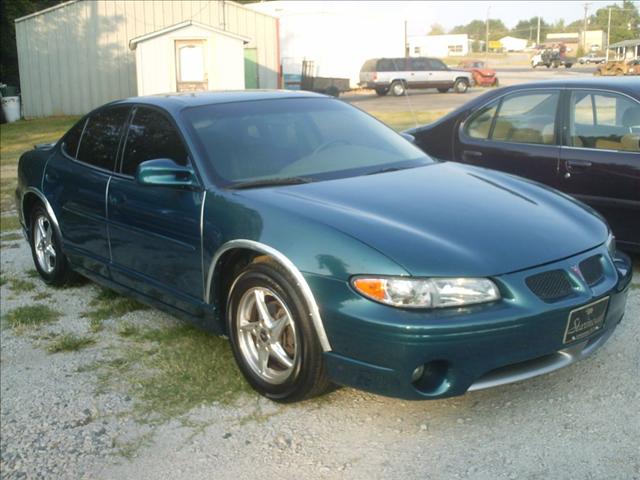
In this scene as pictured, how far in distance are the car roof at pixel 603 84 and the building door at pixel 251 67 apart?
25.0 m

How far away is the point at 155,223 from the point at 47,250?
2.08 m

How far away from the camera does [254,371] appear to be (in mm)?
4008

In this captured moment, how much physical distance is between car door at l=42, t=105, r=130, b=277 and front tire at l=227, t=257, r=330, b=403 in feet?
5.10

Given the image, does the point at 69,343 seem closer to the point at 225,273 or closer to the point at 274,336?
the point at 225,273

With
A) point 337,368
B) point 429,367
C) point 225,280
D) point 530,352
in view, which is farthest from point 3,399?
point 530,352

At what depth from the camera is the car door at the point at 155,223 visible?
4359 mm


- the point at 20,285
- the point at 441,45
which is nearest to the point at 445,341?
the point at 20,285

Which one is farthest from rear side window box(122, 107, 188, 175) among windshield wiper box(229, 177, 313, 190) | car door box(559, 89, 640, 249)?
car door box(559, 89, 640, 249)

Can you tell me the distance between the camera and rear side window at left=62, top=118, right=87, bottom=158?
19.2 feet

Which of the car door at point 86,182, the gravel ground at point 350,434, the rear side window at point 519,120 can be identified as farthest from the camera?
the rear side window at point 519,120

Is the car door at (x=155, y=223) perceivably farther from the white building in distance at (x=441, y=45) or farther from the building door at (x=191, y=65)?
the white building in distance at (x=441, y=45)

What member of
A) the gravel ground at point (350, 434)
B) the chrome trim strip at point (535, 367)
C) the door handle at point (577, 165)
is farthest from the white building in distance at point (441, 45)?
the chrome trim strip at point (535, 367)

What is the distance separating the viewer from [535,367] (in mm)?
3529

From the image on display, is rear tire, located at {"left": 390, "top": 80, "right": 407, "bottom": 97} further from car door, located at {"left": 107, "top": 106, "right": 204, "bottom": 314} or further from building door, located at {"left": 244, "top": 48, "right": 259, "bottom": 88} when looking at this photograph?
car door, located at {"left": 107, "top": 106, "right": 204, "bottom": 314}
